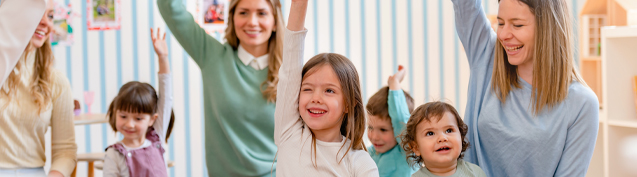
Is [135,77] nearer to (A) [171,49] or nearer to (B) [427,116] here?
(A) [171,49]

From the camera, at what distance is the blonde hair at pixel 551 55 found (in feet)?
4.55

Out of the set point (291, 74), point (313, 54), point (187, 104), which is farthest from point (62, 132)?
point (313, 54)

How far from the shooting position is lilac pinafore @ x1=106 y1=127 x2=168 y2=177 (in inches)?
80.4

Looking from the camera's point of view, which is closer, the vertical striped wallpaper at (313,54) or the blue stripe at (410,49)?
the vertical striped wallpaper at (313,54)

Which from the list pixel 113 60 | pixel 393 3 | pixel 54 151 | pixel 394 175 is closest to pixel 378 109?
pixel 394 175

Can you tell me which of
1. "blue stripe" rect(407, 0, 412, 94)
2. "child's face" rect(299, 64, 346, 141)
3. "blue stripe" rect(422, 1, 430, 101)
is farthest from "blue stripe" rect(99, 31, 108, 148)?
"child's face" rect(299, 64, 346, 141)

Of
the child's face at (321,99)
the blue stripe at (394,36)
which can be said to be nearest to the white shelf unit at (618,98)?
the child's face at (321,99)

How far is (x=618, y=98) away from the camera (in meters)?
2.39

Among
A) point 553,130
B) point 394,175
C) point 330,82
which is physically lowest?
point 394,175

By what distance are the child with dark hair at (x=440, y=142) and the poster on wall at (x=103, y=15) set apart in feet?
9.37

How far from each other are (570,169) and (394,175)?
610mm

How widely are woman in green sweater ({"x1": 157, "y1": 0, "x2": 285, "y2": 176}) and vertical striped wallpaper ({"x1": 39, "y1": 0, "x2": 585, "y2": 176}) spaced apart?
2022 millimetres

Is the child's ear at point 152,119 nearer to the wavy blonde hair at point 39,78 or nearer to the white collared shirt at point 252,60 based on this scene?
the wavy blonde hair at point 39,78

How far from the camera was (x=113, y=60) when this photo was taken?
3.78m
